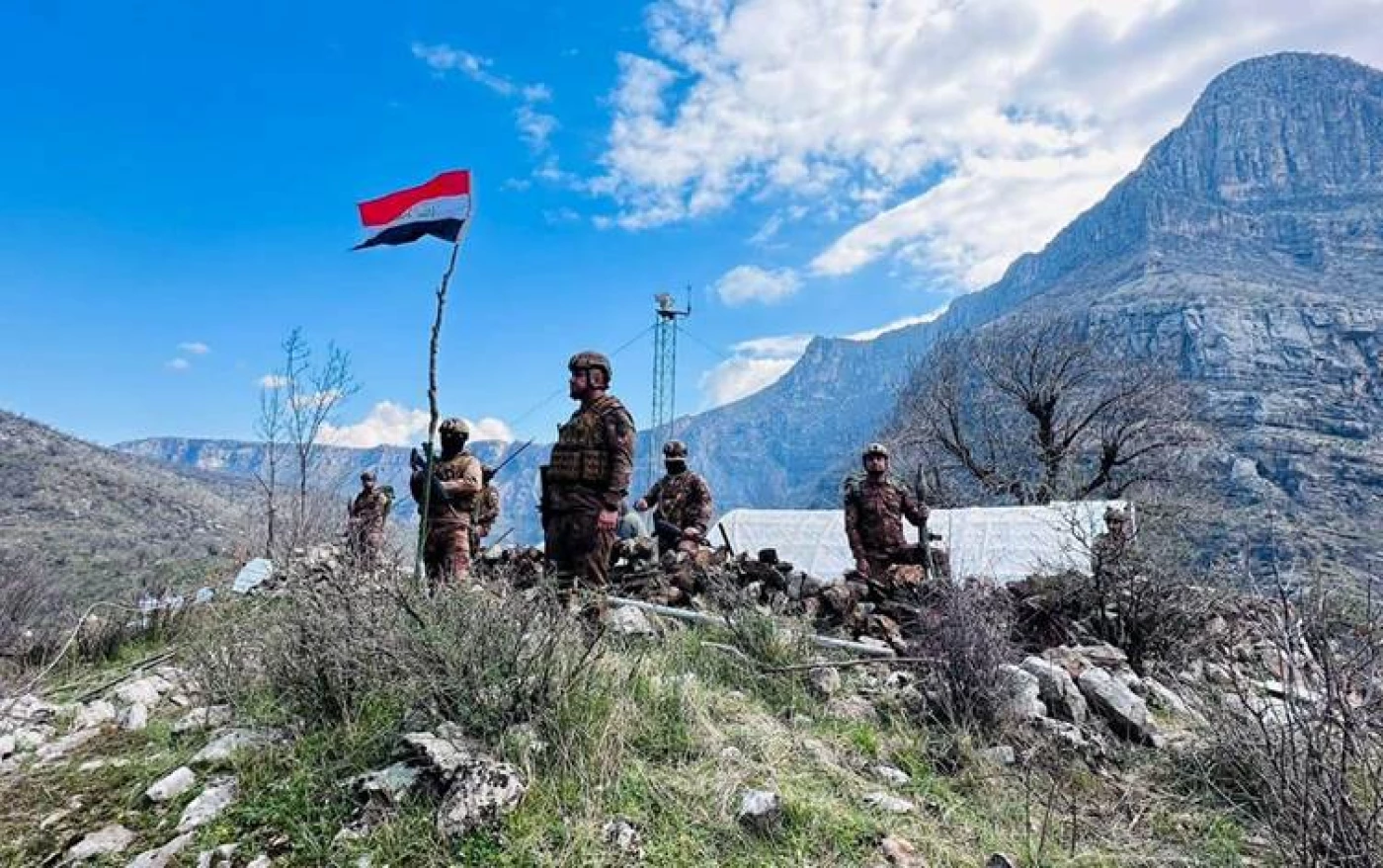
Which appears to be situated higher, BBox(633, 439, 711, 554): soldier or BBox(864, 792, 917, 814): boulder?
BBox(633, 439, 711, 554): soldier

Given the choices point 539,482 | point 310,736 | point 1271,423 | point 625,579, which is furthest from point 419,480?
point 1271,423

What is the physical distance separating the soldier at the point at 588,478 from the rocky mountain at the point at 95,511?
14.9 m

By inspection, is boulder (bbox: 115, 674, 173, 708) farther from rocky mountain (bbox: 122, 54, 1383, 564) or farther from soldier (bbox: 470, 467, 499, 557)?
rocky mountain (bbox: 122, 54, 1383, 564)

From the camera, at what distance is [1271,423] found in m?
65.2

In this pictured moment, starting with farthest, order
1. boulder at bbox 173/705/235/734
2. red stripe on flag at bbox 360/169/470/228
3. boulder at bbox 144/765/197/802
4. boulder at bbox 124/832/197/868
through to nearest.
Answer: red stripe on flag at bbox 360/169/470/228 → boulder at bbox 173/705/235/734 → boulder at bbox 144/765/197/802 → boulder at bbox 124/832/197/868

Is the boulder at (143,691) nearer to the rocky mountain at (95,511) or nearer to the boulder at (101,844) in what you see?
the boulder at (101,844)

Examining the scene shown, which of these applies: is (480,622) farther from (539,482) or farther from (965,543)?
(965,543)

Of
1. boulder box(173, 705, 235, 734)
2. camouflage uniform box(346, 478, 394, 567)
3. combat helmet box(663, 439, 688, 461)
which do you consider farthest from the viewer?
combat helmet box(663, 439, 688, 461)

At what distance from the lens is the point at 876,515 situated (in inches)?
328

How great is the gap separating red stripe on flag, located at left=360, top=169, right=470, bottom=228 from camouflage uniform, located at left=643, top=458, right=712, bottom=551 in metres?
4.84

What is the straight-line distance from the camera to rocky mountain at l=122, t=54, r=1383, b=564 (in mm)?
49625

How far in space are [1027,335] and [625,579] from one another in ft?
69.5

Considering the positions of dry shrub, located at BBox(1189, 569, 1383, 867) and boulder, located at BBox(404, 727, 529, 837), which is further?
boulder, located at BBox(404, 727, 529, 837)

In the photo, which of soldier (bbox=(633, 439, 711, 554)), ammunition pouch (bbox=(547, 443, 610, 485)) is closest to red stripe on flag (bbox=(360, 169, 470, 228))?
ammunition pouch (bbox=(547, 443, 610, 485))
